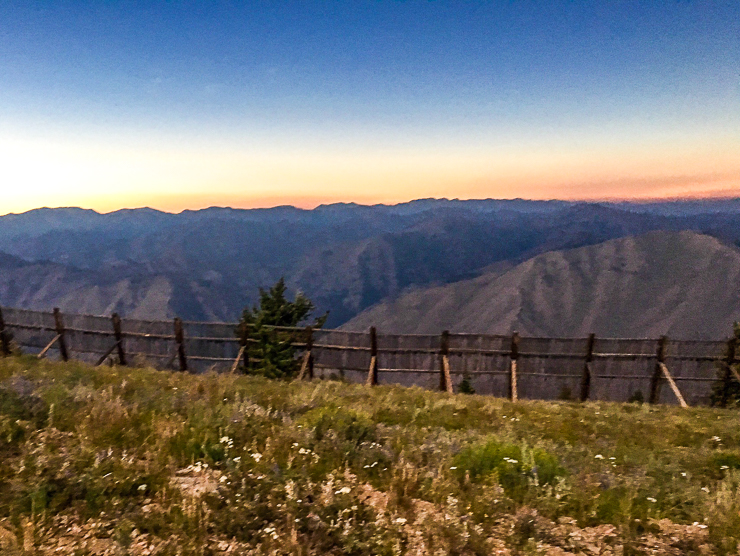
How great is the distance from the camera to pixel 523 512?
10.8 ft

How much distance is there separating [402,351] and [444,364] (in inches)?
76.8

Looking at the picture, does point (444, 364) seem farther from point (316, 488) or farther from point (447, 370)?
point (316, 488)

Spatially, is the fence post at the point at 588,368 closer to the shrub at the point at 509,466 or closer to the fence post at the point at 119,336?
the shrub at the point at 509,466

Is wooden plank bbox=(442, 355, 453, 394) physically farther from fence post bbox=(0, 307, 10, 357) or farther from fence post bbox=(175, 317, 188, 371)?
fence post bbox=(0, 307, 10, 357)

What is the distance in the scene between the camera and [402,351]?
17453mm

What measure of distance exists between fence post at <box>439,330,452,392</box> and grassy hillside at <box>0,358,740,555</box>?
10.3m

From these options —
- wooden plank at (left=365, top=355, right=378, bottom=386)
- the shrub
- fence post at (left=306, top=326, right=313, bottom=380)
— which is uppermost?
the shrub

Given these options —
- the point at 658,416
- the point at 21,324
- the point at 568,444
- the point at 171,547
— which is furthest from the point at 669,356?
the point at 21,324

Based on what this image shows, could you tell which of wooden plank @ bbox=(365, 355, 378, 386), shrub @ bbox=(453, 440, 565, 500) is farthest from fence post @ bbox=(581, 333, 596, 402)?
shrub @ bbox=(453, 440, 565, 500)

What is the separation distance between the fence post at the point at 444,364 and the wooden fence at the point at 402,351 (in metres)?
0.04

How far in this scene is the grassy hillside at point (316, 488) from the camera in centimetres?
286

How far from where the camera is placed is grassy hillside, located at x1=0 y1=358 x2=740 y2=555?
2.86m

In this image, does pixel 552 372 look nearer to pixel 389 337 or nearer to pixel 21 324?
pixel 389 337

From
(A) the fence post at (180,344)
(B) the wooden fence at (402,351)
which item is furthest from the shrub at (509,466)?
(A) the fence post at (180,344)
